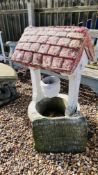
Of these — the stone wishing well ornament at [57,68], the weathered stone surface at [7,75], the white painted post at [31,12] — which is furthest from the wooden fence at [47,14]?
the stone wishing well ornament at [57,68]

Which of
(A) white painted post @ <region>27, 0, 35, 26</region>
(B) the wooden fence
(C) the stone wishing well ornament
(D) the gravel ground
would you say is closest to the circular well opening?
(C) the stone wishing well ornament

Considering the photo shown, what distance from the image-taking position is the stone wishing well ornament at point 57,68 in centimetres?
166

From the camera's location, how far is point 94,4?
A: 331 centimetres

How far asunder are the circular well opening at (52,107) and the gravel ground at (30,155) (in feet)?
1.16

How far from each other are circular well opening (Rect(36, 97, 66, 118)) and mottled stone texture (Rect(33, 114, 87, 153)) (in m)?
0.42

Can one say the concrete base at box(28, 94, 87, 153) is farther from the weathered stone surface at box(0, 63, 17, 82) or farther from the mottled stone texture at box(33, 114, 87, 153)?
the weathered stone surface at box(0, 63, 17, 82)

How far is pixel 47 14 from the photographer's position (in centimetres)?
398

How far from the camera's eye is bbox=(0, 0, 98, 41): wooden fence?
11.3ft

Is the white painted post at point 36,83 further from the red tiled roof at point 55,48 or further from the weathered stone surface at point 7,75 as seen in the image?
the weathered stone surface at point 7,75

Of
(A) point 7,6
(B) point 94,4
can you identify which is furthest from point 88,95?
(A) point 7,6

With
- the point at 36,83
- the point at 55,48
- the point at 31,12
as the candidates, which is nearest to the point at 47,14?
the point at 31,12

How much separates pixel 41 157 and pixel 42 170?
0.18 meters

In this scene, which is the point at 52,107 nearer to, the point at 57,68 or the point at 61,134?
the point at 61,134

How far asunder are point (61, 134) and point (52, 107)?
60cm
